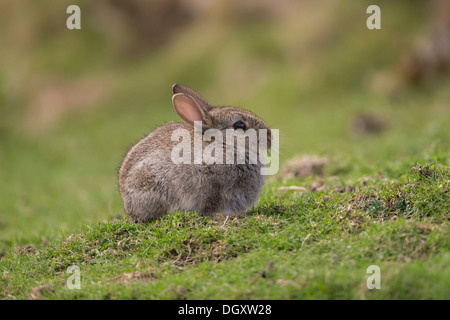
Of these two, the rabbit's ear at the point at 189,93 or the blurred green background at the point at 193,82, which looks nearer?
the rabbit's ear at the point at 189,93

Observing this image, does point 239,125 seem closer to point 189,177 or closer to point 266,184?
point 189,177

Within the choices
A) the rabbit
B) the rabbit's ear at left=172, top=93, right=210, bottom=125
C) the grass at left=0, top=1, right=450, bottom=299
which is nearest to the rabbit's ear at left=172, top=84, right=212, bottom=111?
the rabbit

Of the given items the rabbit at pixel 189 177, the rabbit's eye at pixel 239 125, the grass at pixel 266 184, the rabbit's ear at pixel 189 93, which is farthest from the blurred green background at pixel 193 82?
the rabbit's ear at pixel 189 93

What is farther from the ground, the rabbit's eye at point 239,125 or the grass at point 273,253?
the rabbit's eye at point 239,125

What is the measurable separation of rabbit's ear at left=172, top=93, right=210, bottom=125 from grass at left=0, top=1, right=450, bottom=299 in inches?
48.0

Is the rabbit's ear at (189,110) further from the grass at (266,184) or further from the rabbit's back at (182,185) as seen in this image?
the grass at (266,184)

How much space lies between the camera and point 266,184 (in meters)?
9.38

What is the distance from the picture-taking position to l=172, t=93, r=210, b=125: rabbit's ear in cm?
689

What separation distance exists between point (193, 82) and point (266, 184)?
13.8m

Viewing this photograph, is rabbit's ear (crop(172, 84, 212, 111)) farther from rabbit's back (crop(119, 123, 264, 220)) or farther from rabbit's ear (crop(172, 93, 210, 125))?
rabbit's back (crop(119, 123, 264, 220))

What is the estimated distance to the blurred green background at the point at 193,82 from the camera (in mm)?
13055

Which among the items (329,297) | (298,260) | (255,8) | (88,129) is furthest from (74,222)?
(255,8)

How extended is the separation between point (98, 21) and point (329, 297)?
24252 mm

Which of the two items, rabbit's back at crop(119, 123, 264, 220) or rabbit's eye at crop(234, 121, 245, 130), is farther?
rabbit's eye at crop(234, 121, 245, 130)
